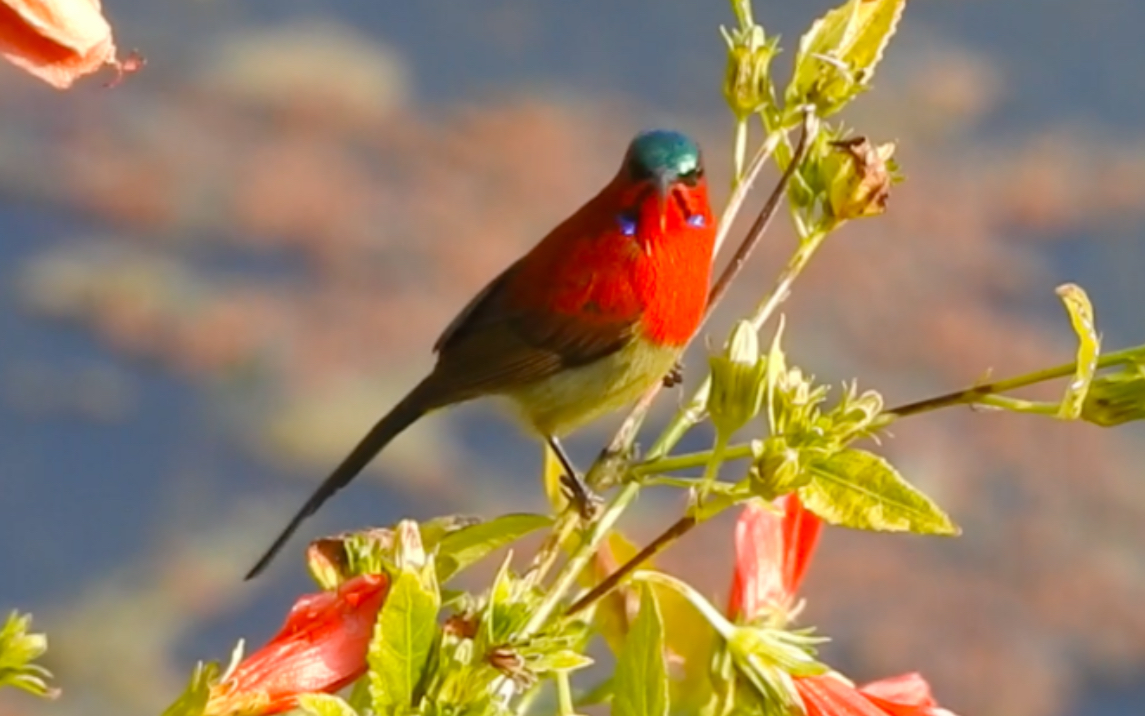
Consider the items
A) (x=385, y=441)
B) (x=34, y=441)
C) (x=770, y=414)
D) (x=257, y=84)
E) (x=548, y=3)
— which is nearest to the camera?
(x=770, y=414)

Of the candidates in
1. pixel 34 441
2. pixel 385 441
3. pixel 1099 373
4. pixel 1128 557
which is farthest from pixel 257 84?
pixel 1099 373

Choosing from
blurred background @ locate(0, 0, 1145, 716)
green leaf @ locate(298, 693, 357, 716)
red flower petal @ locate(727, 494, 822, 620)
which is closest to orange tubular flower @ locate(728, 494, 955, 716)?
red flower petal @ locate(727, 494, 822, 620)

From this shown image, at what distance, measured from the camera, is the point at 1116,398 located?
11.3 inches

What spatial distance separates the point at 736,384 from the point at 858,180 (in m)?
0.06

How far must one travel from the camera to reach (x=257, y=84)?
1809mm

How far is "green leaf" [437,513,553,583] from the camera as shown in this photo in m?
0.31

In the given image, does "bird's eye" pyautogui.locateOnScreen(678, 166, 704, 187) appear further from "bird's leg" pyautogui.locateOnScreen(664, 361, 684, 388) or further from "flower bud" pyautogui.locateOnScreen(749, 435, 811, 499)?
"flower bud" pyautogui.locateOnScreen(749, 435, 811, 499)

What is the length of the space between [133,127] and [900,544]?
801mm

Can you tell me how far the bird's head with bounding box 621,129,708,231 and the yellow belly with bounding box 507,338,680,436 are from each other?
0.04m

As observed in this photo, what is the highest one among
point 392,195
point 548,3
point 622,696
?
point 548,3

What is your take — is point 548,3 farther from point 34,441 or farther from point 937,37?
point 34,441

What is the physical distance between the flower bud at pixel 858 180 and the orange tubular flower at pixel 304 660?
0.10 metres

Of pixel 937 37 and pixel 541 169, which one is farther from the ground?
pixel 937 37

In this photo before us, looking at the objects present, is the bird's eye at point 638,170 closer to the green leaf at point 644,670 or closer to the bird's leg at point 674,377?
the bird's leg at point 674,377
